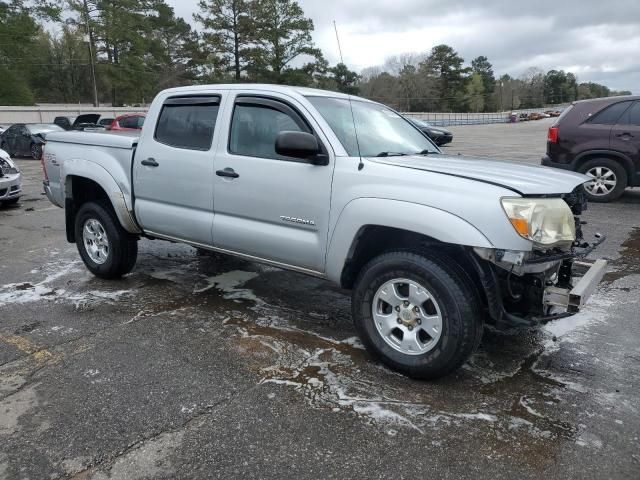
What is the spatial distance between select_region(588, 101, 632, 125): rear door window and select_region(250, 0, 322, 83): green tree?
49770 millimetres

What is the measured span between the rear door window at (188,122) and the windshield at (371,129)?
3.20ft

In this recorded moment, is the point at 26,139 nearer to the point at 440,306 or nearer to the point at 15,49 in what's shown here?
the point at 440,306

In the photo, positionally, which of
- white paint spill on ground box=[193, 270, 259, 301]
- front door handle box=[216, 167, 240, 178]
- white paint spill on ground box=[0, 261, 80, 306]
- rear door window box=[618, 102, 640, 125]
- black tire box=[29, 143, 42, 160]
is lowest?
white paint spill on ground box=[0, 261, 80, 306]

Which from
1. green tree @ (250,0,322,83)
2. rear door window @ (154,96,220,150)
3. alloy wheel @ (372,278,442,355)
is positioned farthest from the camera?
green tree @ (250,0,322,83)

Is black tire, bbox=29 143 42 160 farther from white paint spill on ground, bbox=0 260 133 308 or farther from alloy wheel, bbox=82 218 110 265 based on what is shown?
alloy wheel, bbox=82 218 110 265

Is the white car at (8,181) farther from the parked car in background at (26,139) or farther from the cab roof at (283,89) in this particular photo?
the parked car in background at (26,139)

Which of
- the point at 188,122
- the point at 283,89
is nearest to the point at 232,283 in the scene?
the point at 188,122

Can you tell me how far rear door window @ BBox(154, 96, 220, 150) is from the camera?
4449mm

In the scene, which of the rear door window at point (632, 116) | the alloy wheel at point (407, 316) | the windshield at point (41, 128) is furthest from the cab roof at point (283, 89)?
the windshield at point (41, 128)

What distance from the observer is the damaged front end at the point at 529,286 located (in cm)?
298

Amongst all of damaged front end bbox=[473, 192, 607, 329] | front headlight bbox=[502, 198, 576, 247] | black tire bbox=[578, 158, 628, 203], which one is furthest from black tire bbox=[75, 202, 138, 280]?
black tire bbox=[578, 158, 628, 203]

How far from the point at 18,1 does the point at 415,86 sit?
2771 inches

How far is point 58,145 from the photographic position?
553cm

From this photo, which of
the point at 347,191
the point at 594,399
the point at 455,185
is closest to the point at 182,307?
the point at 347,191
